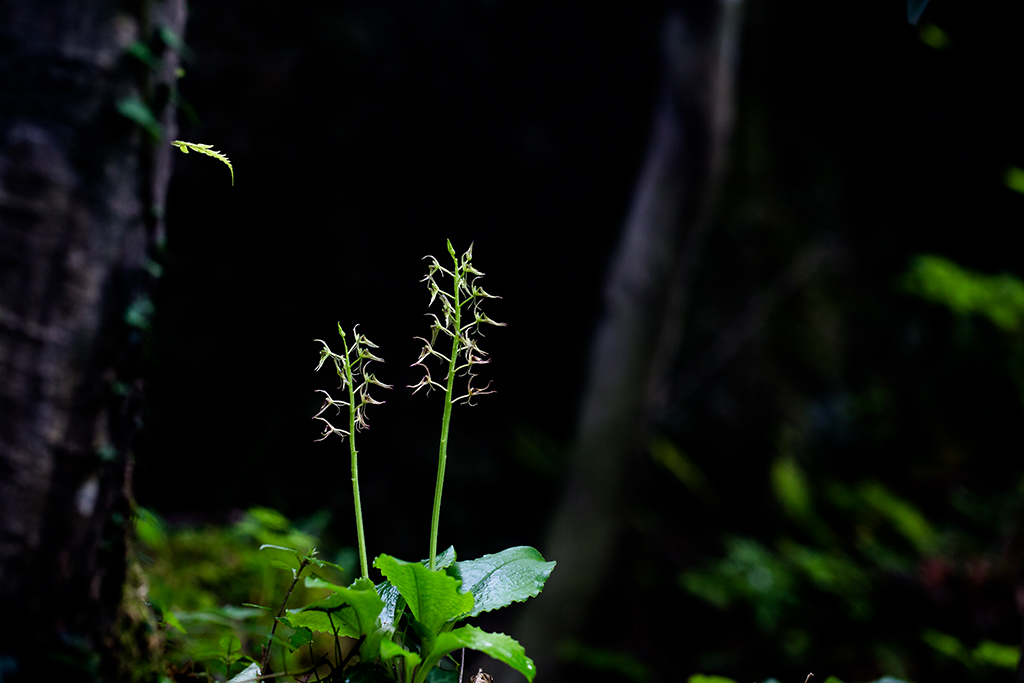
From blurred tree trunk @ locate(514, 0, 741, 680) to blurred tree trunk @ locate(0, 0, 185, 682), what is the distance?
10.0 ft

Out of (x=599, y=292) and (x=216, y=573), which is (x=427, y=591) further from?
(x=599, y=292)

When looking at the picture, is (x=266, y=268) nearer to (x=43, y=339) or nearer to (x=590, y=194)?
(x=590, y=194)

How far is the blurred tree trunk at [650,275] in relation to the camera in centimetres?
386

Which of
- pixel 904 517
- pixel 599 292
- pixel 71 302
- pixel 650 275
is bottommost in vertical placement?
pixel 904 517

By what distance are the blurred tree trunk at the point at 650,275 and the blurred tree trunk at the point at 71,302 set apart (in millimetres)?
3057

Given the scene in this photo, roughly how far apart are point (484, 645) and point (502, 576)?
0.51 feet

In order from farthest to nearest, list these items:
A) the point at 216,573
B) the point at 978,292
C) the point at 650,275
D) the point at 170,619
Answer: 1. the point at 650,275
2. the point at 978,292
3. the point at 216,573
4. the point at 170,619

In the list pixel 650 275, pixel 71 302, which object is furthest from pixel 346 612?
pixel 650 275

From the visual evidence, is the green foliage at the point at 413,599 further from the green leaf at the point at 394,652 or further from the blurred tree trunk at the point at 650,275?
the blurred tree trunk at the point at 650,275

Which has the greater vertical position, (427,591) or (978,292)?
(978,292)

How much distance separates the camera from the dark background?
3.92m

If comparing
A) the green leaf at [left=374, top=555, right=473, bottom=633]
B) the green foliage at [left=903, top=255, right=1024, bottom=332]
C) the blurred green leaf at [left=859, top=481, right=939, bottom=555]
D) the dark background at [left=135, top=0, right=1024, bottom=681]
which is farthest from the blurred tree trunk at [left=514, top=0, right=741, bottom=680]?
the green leaf at [left=374, top=555, right=473, bottom=633]

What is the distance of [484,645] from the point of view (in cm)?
84

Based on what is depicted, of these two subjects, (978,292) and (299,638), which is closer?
(299,638)
